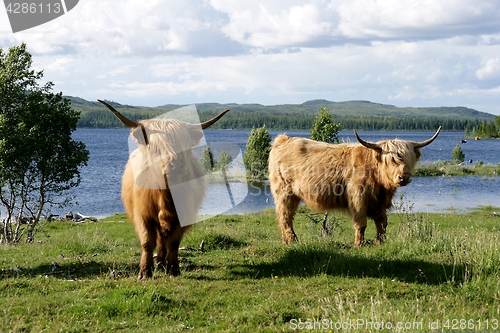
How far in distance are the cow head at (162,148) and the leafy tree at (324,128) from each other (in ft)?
28.0

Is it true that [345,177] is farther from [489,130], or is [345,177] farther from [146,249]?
[489,130]

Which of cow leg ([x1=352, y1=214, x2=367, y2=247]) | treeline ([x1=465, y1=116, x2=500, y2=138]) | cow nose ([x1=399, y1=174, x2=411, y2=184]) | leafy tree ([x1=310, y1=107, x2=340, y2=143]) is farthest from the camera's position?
treeline ([x1=465, y1=116, x2=500, y2=138])

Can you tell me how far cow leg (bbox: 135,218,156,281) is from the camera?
22.4 feet

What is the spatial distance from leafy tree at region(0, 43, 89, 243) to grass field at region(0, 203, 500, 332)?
19.6 ft

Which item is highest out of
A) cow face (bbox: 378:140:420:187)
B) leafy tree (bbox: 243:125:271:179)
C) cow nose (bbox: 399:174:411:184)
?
cow face (bbox: 378:140:420:187)

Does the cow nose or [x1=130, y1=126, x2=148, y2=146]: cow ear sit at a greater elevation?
[x1=130, y1=126, x2=148, y2=146]: cow ear

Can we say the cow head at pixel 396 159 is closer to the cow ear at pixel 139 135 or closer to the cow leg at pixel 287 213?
the cow leg at pixel 287 213

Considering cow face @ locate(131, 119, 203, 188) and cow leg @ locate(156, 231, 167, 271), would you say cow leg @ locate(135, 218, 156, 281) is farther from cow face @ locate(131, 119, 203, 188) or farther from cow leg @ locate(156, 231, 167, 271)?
cow face @ locate(131, 119, 203, 188)

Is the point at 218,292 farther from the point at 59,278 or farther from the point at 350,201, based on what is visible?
the point at 350,201

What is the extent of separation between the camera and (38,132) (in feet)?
47.0

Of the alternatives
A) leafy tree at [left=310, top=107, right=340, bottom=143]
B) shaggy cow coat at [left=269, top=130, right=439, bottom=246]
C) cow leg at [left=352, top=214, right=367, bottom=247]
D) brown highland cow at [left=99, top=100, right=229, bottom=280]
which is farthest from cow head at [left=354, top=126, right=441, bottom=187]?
leafy tree at [left=310, top=107, right=340, bottom=143]

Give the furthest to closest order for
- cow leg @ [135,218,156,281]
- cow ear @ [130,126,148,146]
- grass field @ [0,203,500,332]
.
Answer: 1. cow leg @ [135,218,156,281]
2. cow ear @ [130,126,148,146]
3. grass field @ [0,203,500,332]

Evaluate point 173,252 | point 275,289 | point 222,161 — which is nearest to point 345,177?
point 275,289

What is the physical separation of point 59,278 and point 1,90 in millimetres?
9181
